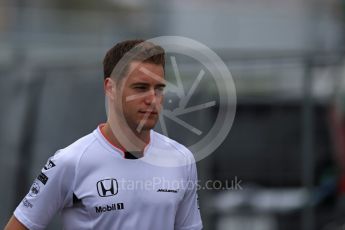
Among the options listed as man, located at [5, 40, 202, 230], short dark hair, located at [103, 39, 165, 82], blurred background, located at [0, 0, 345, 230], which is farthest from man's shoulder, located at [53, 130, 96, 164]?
blurred background, located at [0, 0, 345, 230]

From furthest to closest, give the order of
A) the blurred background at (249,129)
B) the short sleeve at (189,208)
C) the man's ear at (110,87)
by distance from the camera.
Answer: the blurred background at (249,129) → the short sleeve at (189,208) → the man's ear at (110,87)

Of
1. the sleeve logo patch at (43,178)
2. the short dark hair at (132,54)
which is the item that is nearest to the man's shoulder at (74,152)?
the sleeve logo patch at (43,178)

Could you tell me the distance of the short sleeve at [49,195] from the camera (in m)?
4.81

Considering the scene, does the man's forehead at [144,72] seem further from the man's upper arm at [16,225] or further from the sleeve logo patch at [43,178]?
the man's upper arm at [16,225]

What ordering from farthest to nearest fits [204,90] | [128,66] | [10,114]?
[10,114]
[204,90]
[128,66]

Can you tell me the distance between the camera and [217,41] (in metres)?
14.6

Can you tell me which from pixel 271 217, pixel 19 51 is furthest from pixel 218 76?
pixel 19 51

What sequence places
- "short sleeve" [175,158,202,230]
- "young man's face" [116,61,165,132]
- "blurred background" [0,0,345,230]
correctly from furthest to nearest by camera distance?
"blurred background" [0,0,345,230] < "short sleeve" [175,158,202,230] < "young man's face" [116,61,165,132]

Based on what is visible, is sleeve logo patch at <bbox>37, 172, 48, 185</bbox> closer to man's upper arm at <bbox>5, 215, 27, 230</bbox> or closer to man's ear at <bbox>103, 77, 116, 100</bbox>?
man's upper arm at <bbox>5, 215, 27, 230</bbox>

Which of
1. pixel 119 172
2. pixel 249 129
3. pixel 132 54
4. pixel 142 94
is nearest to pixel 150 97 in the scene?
pixel 142 94

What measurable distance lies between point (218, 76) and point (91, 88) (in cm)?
142

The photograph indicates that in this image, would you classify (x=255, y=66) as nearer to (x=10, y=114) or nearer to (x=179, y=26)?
(x=10, y=114)

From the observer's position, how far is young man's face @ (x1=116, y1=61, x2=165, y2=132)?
4777mm

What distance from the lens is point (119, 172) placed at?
490 cm
